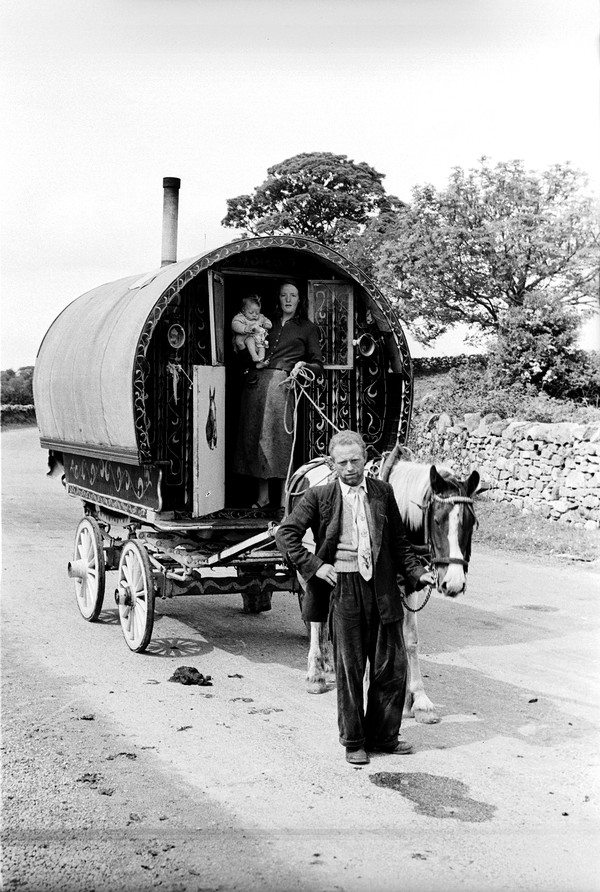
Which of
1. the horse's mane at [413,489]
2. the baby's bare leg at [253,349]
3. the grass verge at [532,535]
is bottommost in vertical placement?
the grass verge at [532,535]

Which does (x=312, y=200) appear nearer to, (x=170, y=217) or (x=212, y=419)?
(x=170, y=217)

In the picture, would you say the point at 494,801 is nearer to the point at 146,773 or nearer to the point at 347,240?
the point at 146,773

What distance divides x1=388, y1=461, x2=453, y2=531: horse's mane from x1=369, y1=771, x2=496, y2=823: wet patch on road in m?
1.64

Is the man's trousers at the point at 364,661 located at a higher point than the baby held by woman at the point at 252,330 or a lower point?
lower

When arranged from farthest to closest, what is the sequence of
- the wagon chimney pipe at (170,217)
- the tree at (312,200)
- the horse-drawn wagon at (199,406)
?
the tree at (312,200) < the wagon chimney pipe at (170,217) < the horse-drawn wagon at (199,406)

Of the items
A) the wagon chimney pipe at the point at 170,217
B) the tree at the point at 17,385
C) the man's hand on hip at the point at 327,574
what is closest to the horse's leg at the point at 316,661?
the man's hand on hip at the point at 327,574

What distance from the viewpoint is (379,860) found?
4.37 m

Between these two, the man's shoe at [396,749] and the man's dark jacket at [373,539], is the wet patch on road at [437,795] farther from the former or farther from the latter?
the man's dark jacket at [373,539]

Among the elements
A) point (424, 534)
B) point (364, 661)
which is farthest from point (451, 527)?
point (364, 661)

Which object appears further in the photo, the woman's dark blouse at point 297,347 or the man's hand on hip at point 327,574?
the woman's dark blouse at point 297,347

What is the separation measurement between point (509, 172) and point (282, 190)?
341 inches

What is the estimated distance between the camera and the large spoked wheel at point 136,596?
26.6 ft

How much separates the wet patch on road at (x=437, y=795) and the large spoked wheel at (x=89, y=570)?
14.9ft

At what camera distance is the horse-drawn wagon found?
26.9 ft
